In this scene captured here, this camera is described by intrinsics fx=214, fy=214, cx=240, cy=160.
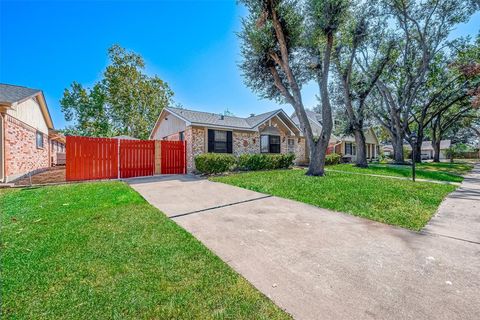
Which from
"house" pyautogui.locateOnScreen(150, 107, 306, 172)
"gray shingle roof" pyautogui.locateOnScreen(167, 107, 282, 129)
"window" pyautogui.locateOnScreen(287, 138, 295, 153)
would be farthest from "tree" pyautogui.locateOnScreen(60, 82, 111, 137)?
"window" pyautogui.locateOnScreen(287, 138, 295, 153)

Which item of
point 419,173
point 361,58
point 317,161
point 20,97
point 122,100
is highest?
point 361,58

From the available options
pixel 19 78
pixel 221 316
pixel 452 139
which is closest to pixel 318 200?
pixel 221 316

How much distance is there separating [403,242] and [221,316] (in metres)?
3.24

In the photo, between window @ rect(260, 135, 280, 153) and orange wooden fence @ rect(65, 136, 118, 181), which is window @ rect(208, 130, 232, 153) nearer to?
window @ rect(260, 135, 280, 153)

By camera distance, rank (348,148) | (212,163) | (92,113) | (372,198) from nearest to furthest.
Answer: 1. (372,198)
2. (212,163)
3. (92,113)
4. (348,148)

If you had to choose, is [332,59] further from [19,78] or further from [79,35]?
[19,78]

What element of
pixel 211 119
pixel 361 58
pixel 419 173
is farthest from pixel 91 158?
pixel 361 58

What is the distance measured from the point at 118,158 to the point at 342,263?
1145 cm

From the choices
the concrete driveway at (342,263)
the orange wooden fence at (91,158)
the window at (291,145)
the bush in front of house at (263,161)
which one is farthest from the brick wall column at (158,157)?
the window at (291,145)

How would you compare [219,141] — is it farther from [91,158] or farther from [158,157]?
[91,158]

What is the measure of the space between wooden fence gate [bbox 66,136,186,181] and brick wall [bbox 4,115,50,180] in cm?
204

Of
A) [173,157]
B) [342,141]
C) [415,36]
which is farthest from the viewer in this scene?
[342,141]

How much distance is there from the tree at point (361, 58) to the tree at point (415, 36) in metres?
1.52

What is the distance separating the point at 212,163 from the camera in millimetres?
11531
